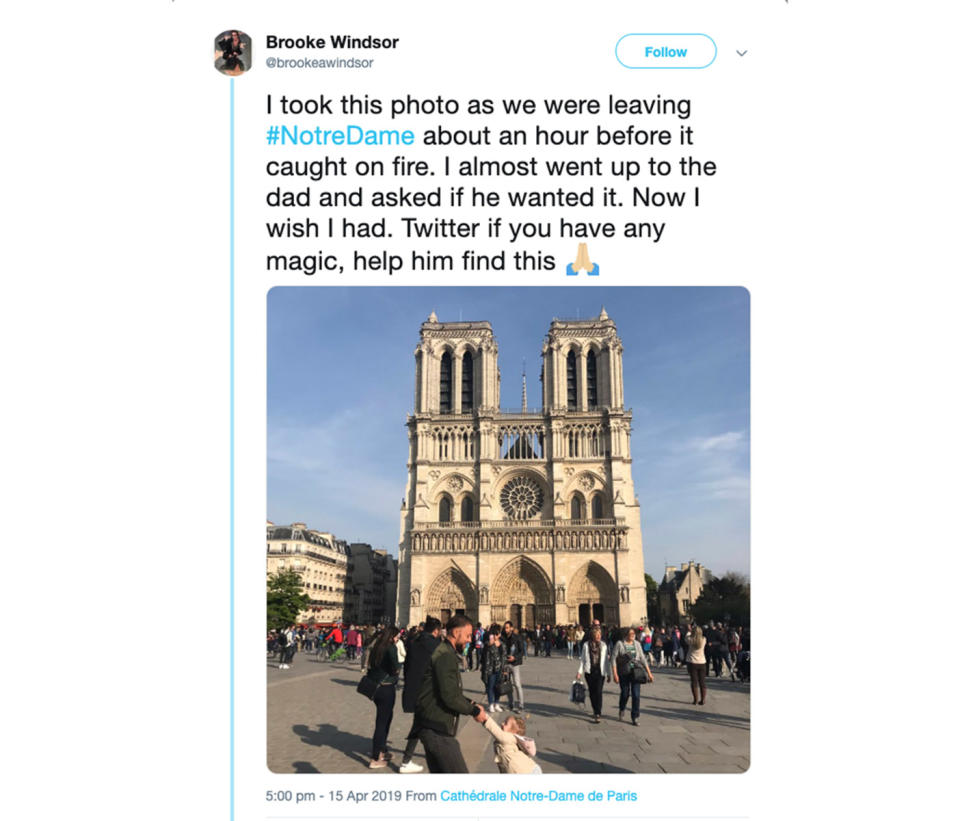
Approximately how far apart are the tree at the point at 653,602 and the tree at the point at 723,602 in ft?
31.7

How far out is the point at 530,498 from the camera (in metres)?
41.8

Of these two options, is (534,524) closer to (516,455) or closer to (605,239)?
(516,455)

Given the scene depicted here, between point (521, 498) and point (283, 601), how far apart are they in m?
16.6

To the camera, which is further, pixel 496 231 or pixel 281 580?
pixel 281 580

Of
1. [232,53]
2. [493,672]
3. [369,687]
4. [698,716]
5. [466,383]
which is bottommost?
[698,716]

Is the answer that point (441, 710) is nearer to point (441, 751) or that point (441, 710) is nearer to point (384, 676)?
point (441, 751)

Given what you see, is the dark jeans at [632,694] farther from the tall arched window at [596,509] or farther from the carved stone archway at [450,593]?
the tall arched window at [596,509]

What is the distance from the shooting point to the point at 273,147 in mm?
5883

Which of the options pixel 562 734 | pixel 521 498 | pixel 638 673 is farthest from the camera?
pixel 521 498

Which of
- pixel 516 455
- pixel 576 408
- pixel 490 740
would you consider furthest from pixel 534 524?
pixel 490 740

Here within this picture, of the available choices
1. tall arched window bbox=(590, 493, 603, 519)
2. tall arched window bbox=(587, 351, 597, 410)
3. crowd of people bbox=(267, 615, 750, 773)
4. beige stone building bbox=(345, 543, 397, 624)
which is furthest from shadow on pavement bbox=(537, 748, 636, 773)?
beige stone building bbox=(345, 543, 397, 624)

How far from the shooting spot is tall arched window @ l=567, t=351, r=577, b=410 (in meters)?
42.5

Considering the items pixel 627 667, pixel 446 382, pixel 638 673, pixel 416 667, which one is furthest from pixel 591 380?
pixel 416 667

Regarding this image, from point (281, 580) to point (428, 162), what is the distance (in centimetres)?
2630
